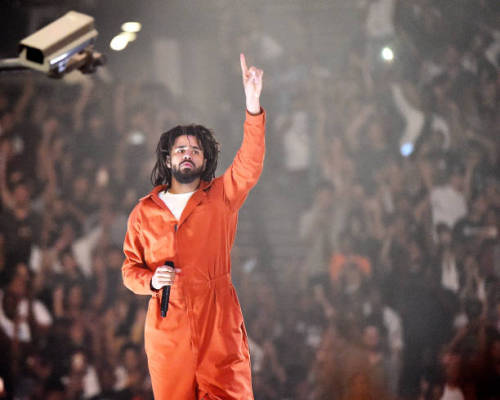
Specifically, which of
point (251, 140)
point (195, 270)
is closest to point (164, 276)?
point (195, 270)

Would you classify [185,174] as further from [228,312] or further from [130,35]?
[130,35]

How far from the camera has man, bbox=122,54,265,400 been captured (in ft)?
7.31

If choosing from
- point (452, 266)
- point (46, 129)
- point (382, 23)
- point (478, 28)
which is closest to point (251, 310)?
point (452, 266)

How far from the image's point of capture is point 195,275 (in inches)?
90.0

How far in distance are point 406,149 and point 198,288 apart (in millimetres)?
3519

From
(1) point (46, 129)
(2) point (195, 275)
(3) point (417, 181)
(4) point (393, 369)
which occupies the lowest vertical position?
(4) point (393, 369)

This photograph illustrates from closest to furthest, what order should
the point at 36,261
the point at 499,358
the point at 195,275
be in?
1. the point at 195,275
2. the point at 499,358
3. the point at 36,261

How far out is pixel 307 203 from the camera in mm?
5227

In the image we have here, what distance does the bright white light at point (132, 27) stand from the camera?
5.31 metres

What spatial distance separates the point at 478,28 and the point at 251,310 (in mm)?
3420

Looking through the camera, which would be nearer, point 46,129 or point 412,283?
point 412,283

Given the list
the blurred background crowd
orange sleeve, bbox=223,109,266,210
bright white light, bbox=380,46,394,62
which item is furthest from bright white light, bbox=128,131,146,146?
orange sleeve, bbox=223,109,266,210

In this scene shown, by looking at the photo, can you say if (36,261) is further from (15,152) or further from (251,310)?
(251,310)

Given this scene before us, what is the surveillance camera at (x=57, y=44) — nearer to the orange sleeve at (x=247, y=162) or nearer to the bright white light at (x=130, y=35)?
the orange sleeve at (x=247, y=162)
